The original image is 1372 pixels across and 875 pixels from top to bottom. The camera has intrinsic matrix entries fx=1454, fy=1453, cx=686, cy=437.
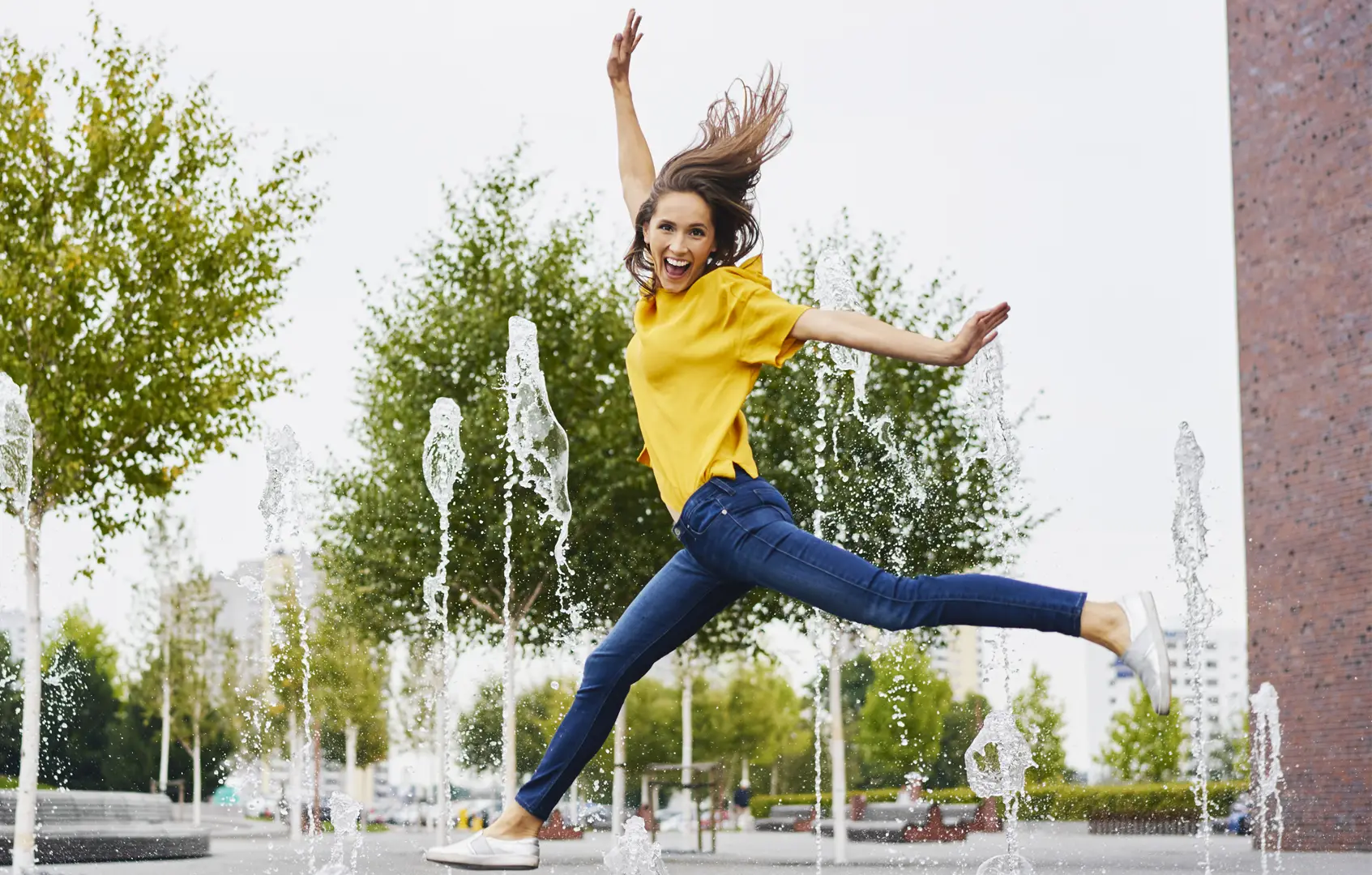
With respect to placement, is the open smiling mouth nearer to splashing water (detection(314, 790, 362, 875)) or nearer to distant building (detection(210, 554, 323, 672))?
splashing water (detection(314, 790, 362, 875))

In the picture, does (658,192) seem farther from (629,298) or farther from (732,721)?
(732,721)

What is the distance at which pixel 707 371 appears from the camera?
385 centimetres

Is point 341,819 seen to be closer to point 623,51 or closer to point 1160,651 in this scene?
point 623,51

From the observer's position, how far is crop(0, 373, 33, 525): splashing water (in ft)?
43.9

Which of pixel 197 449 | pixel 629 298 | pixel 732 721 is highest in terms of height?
pixel 629 298

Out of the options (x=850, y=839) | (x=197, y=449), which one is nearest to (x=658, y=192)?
(x=197, y=449)

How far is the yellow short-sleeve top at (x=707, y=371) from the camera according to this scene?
378cm

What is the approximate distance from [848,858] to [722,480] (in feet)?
48.1

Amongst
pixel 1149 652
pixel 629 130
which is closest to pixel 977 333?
pixel 1149 652

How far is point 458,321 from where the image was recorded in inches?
741

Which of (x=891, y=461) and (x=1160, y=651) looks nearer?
(x=1160, y=651)

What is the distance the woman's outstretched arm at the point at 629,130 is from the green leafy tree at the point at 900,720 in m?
25.5

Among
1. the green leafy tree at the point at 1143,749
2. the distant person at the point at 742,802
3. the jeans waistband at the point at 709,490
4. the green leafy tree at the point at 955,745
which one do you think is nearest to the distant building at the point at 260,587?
the jeans waistband at the point at 709,490

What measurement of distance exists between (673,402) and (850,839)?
2016 centimetres
